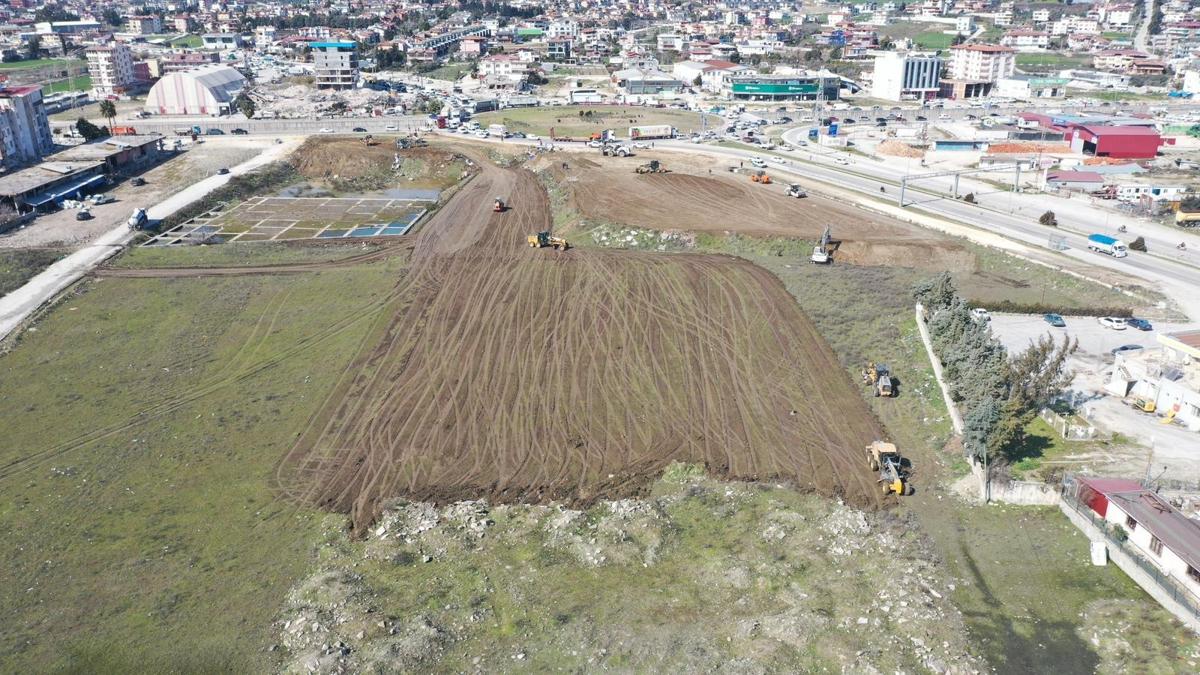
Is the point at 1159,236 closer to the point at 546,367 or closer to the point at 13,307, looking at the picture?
the point at 546,367

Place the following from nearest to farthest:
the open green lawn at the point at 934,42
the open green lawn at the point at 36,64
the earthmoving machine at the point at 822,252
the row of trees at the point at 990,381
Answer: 1. the row of trees at the point at 990,381
2. the earthmoving machine at the point at 822,252
3. the open green lawn at the point at 36,64
4. the open green lawn at the point at 934,42

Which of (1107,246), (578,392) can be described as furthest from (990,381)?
(1107,246)

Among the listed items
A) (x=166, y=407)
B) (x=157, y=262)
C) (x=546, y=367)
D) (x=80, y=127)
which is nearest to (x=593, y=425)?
(x=546, y=367)

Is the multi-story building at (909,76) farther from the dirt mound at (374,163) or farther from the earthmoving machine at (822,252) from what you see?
the earthmoving machine at (822,252)

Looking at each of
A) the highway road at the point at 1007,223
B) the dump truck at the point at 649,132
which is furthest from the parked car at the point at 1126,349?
the dump truck at the point at 649,132

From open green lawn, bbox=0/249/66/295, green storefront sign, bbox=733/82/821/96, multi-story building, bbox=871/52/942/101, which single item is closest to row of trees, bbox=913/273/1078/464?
open green lawn, bbox=0/249/66/295
